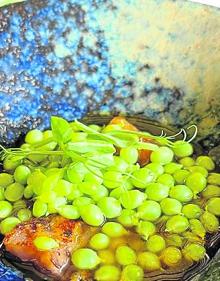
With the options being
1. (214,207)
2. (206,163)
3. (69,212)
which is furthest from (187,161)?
(69,212)

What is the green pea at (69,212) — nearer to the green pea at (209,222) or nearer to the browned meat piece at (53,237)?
the browned meat piece at (53,237)

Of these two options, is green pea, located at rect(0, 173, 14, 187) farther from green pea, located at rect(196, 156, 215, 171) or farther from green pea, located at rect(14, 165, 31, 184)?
green pea, located at rect(196, 156, 215, 171)

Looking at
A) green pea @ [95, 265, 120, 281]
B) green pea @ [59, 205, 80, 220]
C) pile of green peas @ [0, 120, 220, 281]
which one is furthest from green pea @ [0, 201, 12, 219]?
green pea @ [95, 265, 120, 281]

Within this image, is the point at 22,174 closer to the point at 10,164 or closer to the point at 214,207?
the point at 10,164

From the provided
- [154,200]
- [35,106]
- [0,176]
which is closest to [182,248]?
[154,200]

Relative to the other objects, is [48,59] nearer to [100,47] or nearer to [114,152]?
[100,47]

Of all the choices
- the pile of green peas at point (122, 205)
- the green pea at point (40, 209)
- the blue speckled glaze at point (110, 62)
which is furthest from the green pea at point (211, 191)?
the green pea at point (40, 209)

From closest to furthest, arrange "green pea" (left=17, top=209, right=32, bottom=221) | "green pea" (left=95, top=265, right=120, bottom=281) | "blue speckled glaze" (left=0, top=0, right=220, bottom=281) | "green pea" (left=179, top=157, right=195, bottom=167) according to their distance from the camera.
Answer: "green pea" (left=95, top=265, right=120, bottom=281)
"green pea" (left=17, top=209, right=32, bottom=221)
"green pea" (left=179, top=157, right=195, bottom=167)
"blue speckled glaze" (left=0, top=0, right=220, bottom=281)
